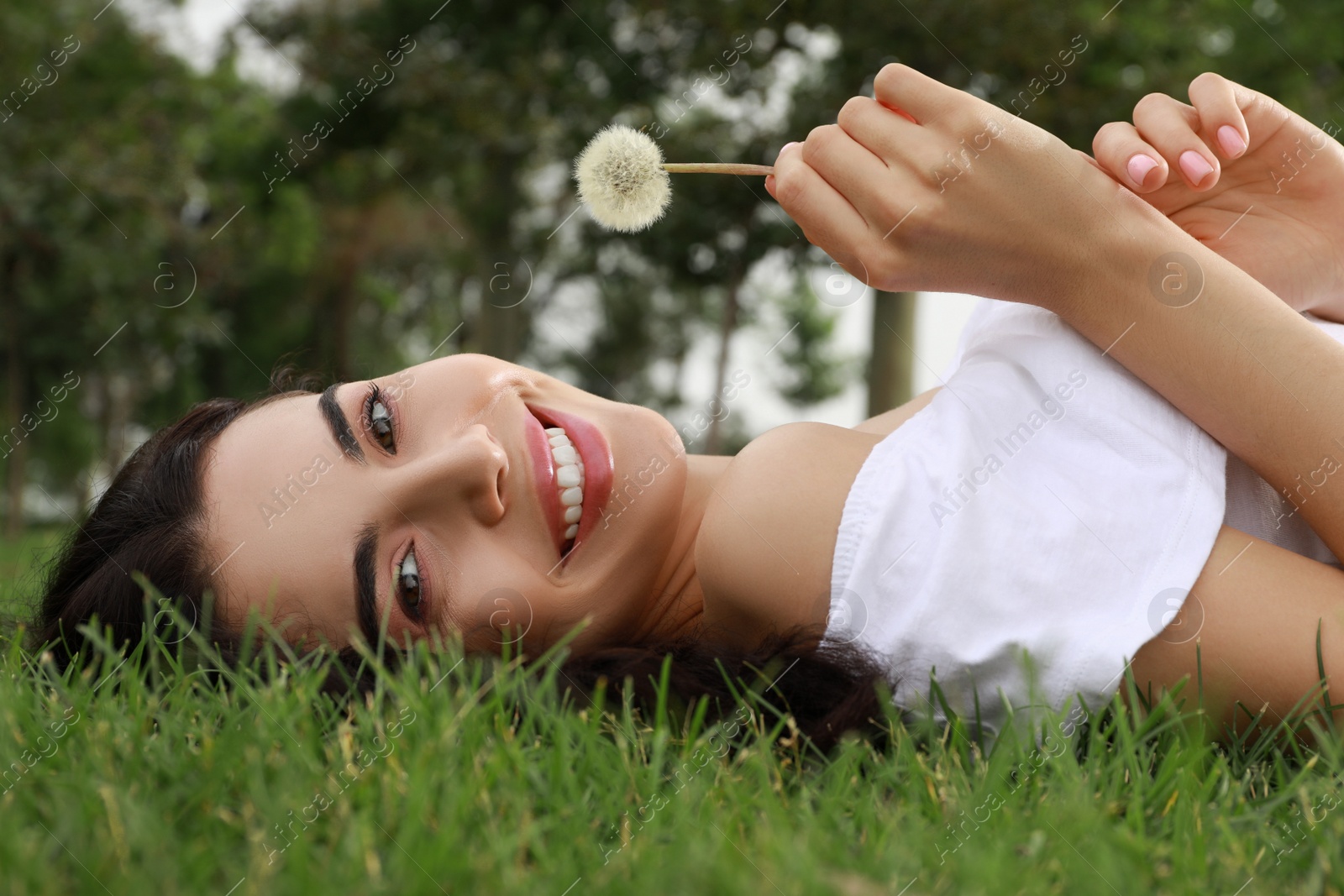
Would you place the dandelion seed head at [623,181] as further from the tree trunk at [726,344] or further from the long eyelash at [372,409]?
the tree trunk at [726,344]

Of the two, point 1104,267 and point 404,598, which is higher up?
point 404,598

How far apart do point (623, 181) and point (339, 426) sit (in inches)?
32.4

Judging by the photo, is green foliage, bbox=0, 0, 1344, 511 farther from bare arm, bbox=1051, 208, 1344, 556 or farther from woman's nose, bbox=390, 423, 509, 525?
bare arm, bbox=1051, 208, 1344, 556

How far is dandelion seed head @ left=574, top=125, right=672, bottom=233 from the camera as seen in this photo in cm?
224

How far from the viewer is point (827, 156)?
6.41 ft

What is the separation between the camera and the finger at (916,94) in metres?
1.86

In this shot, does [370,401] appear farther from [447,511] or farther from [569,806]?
[569,806]

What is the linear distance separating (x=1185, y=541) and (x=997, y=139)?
769 millimetres

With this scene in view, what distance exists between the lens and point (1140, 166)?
187 centimetres

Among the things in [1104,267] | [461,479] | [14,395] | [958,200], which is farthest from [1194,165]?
[14,395]

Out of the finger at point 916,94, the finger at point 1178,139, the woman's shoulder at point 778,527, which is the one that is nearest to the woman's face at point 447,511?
the woman's shoulder at point 778,527

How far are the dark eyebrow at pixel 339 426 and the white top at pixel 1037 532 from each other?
105 cm

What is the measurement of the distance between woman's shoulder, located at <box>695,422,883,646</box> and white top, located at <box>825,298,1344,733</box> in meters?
0.05

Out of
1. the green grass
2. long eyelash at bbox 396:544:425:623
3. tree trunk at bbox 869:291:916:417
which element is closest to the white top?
the green grass
